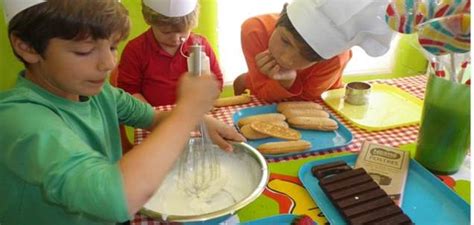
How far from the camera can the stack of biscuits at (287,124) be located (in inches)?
33.0

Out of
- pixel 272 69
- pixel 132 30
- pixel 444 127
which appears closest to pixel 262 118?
pixel 272 69

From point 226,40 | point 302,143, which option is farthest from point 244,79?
point 302,143

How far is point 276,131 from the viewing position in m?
0.90

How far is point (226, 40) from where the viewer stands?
1.91 meters

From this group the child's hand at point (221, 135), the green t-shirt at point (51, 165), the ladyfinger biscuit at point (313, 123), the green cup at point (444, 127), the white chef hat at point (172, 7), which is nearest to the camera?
the green t-shirt at point (51, 165)

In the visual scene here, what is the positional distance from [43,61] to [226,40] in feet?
4.40

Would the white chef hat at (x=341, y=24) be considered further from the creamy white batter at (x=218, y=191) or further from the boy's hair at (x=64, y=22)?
the boy's hair at (x=64, y=22)

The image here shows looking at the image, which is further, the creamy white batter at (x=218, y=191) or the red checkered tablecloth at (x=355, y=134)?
the red checkered tablecloth at (x=355, y=134)

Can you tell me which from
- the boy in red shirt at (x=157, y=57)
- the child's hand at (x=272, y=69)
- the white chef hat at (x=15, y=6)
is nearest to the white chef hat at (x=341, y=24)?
the child's hand at (x=272, y=69)

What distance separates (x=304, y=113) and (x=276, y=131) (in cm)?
12

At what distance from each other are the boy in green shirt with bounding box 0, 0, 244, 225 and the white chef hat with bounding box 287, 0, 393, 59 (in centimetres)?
36

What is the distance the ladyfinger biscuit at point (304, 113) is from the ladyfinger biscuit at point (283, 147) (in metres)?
0.14

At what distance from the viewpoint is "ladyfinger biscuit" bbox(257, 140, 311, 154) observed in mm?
825

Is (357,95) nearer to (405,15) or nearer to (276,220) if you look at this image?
(405,15)
